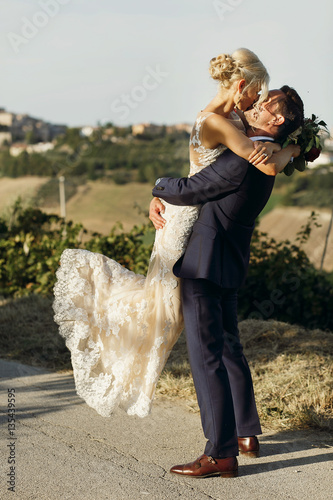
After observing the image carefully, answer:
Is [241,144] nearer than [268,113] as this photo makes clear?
Yes

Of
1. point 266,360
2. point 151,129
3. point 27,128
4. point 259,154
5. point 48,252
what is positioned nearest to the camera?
point 259,154

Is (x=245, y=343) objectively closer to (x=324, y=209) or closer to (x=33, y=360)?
(x=33, y=360)

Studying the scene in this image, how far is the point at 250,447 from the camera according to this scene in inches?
123

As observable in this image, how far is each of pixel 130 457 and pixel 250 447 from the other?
25.0 inches

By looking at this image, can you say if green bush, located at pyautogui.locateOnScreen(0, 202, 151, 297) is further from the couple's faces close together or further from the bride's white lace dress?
the couple's faces close together

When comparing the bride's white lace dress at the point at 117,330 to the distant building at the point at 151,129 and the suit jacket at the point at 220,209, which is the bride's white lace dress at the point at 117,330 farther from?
the distant building at the point at 151,129

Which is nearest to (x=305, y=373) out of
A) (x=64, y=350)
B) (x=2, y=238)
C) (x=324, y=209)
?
(x=64, y=350)

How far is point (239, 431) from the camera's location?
10.3 ft

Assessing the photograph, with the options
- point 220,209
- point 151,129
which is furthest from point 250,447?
point 151,129

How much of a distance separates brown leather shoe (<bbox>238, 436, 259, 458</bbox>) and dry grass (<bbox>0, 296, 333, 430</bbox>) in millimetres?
455

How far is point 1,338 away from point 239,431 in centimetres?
264

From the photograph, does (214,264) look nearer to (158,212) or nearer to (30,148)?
(158,212)

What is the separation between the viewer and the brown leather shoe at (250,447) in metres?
3.14

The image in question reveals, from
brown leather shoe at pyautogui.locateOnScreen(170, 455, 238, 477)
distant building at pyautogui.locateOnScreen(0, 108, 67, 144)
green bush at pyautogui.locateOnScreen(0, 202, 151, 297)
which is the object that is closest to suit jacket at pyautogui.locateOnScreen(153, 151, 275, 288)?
brown leather shoe at pyautogui.locateOnScreen(170, 455, 238, 477)
